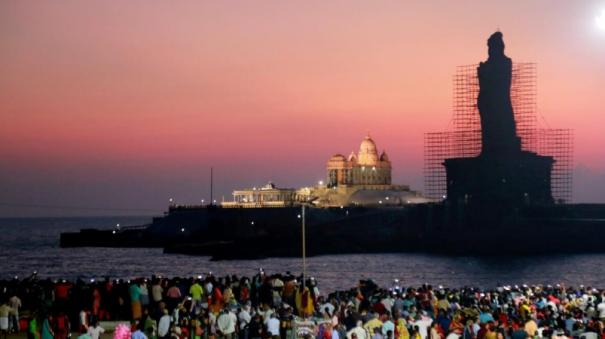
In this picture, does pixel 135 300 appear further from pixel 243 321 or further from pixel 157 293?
pixel 243 321

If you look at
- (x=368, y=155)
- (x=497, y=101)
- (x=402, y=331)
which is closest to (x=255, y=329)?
(x=402, y=331)

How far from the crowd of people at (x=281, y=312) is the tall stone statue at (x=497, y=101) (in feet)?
319

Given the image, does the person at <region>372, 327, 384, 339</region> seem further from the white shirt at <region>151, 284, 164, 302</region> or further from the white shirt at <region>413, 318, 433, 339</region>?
the white shirt at <region>151, 284, 164, 302</region>

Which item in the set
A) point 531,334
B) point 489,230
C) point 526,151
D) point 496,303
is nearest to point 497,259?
point 489,230

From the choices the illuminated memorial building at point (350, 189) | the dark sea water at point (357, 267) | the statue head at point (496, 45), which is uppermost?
the statue head at point (496, 45)

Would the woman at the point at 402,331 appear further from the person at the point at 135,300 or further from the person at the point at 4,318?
the person at the point at 4,318

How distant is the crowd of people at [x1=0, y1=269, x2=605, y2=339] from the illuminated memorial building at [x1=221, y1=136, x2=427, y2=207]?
137 m

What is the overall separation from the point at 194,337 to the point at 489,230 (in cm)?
9809

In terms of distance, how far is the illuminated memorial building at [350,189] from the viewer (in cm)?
17075

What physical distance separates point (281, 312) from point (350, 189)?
505ft

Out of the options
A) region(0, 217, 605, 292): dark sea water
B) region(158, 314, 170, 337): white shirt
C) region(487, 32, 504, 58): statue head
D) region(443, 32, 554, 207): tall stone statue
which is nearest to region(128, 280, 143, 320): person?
region(158, 314, 170, 337): white shirt

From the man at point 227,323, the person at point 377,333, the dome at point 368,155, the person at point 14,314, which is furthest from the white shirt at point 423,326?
the dome at point 368,155

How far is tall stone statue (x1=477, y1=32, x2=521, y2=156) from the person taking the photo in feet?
411

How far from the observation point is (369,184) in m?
186
